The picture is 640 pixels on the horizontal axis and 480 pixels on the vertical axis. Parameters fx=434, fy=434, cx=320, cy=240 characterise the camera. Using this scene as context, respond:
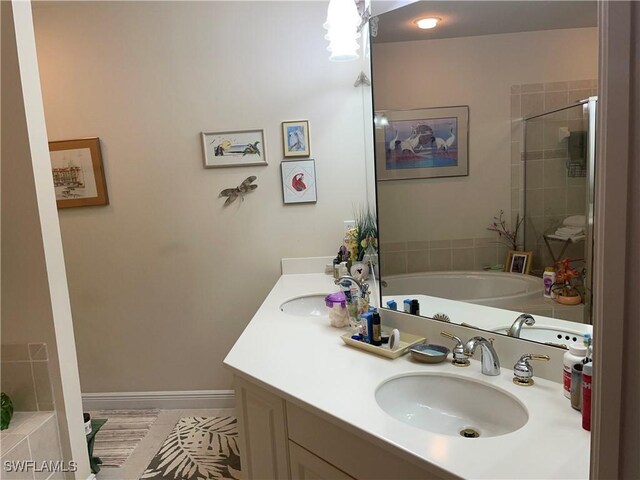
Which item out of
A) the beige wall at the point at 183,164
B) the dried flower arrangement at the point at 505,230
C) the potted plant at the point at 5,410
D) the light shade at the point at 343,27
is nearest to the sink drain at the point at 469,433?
the dried flower arrangement at the point at 505,230

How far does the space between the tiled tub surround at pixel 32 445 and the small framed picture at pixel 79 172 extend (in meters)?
1.56

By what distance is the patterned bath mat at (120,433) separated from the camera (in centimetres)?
239

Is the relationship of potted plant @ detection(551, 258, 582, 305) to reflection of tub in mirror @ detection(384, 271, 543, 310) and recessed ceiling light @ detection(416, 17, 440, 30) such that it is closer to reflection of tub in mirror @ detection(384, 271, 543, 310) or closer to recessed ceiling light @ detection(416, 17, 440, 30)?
reflection of tub in mirror @ detection(384, 271, 543, 310)

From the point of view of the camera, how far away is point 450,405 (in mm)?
1306

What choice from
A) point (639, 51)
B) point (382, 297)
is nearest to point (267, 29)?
point (382, 297)

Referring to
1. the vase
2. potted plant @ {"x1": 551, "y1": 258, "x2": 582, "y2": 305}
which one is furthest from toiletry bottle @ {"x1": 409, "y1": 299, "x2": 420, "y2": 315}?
the vase

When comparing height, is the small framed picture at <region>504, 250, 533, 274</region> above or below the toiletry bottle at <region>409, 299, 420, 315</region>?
above

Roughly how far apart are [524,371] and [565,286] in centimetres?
28

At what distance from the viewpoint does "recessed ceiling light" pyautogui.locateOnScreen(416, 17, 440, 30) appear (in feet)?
5.30

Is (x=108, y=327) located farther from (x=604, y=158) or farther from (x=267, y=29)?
(x=604, y=158)

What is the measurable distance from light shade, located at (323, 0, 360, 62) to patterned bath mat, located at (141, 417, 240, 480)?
212cm

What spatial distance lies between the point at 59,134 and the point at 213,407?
1950 mm

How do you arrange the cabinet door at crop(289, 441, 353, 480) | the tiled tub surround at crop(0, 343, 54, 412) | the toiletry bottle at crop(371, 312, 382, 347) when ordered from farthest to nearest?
1. the toiletry bottle at crop(371, 312, 382, 347)
2. the tiled tub surround at crop(0, 343, 54, 412)
3. the cabinet door at crop(289, 441, 353, 480)

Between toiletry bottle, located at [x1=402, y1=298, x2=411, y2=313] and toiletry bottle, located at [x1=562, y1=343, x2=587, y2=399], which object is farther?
toiletry bottle, located at [x1=402, y1=298, x2=411, y2=313]
